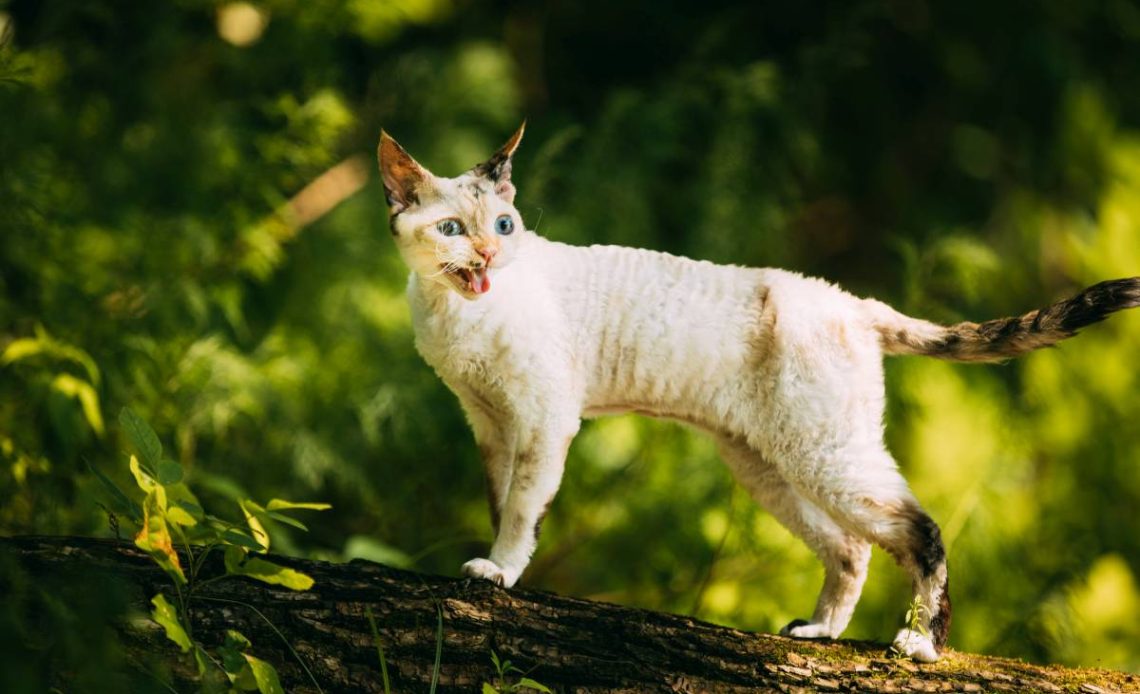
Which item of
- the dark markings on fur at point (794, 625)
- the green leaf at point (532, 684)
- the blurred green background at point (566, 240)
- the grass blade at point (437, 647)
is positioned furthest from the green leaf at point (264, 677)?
the blurred green background at point (566, 240)

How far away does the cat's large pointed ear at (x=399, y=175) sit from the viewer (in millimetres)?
2781

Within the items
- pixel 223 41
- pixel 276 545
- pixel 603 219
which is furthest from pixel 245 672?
pixel 223 41

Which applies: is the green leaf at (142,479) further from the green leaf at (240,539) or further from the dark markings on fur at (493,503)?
the dark markings on fur at (493,503)

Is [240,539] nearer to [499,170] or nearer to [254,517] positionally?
[254,517]

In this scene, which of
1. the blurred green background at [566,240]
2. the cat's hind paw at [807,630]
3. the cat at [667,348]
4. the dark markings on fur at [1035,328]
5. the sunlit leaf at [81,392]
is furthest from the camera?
the blurred green background at [566,240]

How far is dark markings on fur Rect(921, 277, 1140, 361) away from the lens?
2.63 m

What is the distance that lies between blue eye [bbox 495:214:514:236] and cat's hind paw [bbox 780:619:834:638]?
129 centimetres

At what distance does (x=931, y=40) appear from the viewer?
723 centimetres

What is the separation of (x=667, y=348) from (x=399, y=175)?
2.69 feet

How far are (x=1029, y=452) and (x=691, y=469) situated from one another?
72.3 inches

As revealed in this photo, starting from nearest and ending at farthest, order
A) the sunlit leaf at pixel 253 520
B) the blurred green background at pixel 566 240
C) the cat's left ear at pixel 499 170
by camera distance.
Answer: the sunlit leaf at pixel 253 520, the cat's left ear at pixel 499 170, the blurred green background at pixel 566 240

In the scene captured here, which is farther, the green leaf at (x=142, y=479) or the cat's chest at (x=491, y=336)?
the cat's chest at (x=491, y=336)

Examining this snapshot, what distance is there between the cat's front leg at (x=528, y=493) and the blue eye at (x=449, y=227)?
21.7 inches

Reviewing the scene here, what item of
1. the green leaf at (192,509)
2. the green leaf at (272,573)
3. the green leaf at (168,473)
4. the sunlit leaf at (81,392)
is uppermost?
the sunlit leaf at (81,392)
